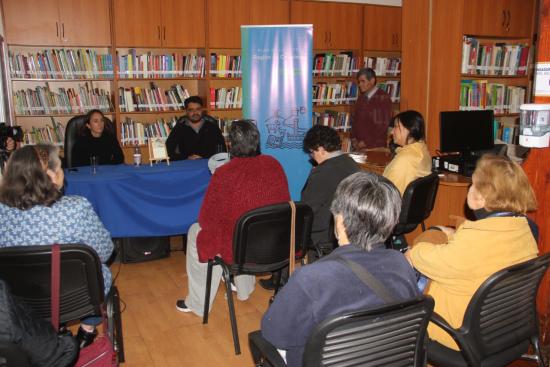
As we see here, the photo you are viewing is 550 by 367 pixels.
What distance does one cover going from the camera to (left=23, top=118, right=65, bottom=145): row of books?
567cm

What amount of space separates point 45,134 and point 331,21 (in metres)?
4.04

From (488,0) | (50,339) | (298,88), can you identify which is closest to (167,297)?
(50,339)

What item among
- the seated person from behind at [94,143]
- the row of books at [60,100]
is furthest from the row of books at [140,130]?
the seated person from behind at [94,143]

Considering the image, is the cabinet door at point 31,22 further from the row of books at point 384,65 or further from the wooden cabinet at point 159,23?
the row of books at point 384,65

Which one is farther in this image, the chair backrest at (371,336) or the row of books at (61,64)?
the row of books at (61,64)

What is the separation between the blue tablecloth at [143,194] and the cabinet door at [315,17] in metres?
3.15

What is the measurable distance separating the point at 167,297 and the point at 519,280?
2.63 m

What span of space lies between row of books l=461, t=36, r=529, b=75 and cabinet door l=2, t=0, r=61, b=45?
4.46 metres

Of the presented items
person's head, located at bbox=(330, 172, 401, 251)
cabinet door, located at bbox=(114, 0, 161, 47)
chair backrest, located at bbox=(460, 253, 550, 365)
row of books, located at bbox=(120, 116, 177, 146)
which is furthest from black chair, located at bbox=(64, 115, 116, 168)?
chair backrest, located at bbox=(460, 253, 550, 365)

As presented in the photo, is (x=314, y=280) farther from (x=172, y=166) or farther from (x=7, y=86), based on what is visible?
(x=7, y=86)

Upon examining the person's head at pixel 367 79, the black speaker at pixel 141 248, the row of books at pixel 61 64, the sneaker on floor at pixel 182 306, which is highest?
the row of books at pixel 61 64

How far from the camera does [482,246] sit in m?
1.88

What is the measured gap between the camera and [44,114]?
5.67 meters

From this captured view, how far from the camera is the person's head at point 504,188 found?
6.46 ft
